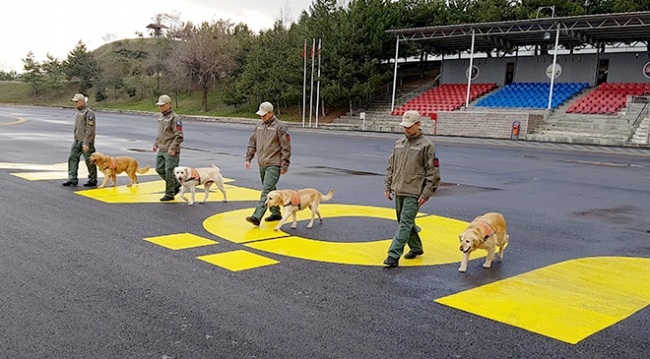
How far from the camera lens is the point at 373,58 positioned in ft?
163

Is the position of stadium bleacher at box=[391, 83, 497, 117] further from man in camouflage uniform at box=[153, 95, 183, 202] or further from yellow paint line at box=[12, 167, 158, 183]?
man in camouflage uniform at box=[153, 95, 183, 202]

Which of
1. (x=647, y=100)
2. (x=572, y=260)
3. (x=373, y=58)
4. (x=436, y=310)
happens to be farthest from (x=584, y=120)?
(x=436, y=310)

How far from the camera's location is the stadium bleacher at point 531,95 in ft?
125

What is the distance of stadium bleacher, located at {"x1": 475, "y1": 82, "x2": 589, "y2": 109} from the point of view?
125 feet

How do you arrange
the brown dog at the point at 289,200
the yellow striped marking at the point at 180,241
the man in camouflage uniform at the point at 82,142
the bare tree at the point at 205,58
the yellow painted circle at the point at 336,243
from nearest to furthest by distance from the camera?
the yellow painted circle at the point at 336,243, the yellow striped marking at the point at 180,241, the brown dog at the point at 289,200, the man in camouflage uniform at the point at 82,142, the bare tree at the point at 205,58

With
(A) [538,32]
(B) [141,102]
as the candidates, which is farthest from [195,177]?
(B) [141,102]

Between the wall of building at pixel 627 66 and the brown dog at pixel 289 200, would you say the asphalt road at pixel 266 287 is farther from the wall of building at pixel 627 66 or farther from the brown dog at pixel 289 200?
the wall of building at pixel 627 66

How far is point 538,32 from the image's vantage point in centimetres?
3800

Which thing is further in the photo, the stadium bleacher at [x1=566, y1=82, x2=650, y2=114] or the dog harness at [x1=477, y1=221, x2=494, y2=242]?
the stadium bleacher at [x1=566, y1=82, x2=650, y2=114]

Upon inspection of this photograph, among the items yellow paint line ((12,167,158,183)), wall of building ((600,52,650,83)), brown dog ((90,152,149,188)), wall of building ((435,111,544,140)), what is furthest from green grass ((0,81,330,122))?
brown dog ((90,152,149,188))

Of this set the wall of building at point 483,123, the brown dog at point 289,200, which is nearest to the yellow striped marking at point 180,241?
the brown dog at point 289,200

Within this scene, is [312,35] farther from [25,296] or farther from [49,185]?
Answer: [25,296]

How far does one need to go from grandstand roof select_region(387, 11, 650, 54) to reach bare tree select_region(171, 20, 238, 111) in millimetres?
27764

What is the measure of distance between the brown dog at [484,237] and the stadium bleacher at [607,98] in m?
31.3
